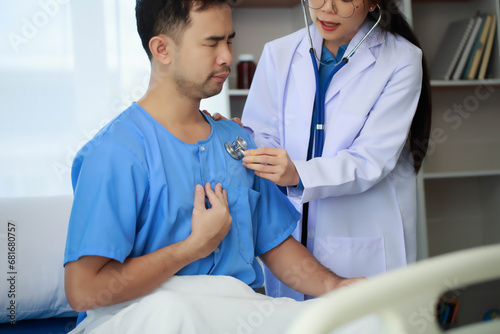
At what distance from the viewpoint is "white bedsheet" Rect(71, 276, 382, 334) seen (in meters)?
0.82

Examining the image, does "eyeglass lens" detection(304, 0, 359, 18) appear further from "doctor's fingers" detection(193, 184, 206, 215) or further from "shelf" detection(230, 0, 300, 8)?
"shelf" detection(230, 0, 300, 8)

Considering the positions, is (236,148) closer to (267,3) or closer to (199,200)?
(199,200)

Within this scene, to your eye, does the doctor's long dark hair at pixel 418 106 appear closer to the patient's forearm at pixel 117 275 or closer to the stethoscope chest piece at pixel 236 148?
the stethoscope chest piece at pixel 236 148

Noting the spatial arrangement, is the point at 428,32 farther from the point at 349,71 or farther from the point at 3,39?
the point at 3,39

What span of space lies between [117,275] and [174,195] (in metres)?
0.20

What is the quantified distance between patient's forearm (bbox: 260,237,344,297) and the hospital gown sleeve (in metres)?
0.41

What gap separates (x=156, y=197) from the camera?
107 centimetres

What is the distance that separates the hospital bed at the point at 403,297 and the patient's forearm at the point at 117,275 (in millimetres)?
524

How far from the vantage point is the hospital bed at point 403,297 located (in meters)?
0.47

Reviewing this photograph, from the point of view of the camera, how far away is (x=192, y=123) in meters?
1.26

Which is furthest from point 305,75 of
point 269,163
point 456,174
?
point 456,174

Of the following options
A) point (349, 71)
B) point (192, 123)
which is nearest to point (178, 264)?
point (192, 123)

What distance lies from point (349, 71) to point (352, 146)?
249mm

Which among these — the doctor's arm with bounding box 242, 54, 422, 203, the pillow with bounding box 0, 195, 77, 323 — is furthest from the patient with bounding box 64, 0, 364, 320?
the pillow with bounding box 0, 195, 77, 323
